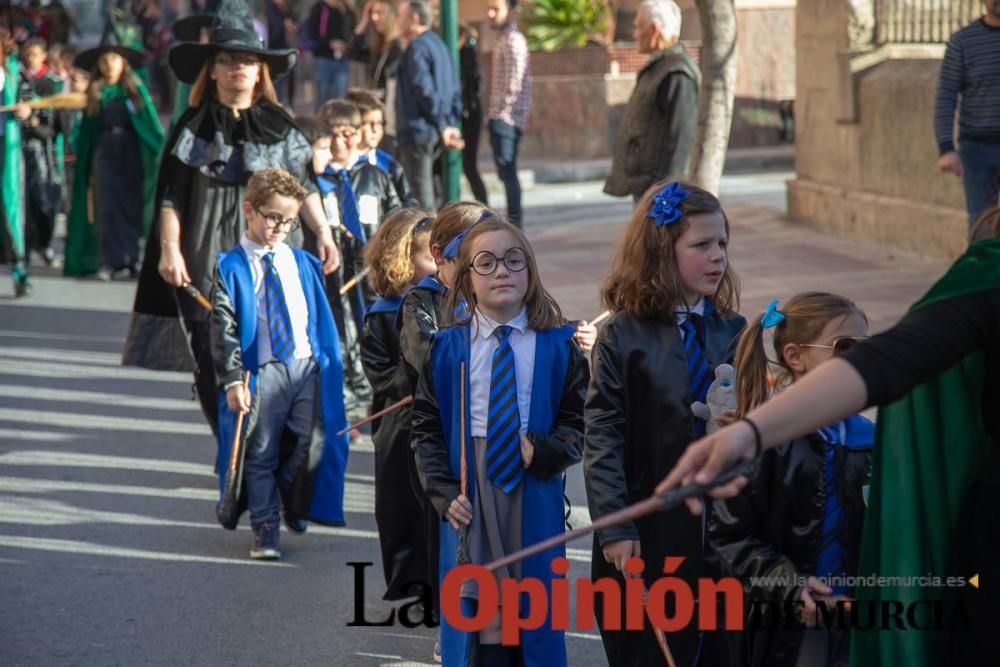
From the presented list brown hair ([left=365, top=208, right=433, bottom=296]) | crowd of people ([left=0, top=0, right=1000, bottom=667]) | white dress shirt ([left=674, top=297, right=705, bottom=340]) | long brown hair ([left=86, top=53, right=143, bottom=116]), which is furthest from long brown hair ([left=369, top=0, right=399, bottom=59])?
white dress shirt ([left=674, top=297, right=705, bottom=340])

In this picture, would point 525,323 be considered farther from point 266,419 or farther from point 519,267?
point 266,419

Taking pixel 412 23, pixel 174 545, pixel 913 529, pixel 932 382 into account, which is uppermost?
pixel 412 23

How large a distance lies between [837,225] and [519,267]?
405 inches

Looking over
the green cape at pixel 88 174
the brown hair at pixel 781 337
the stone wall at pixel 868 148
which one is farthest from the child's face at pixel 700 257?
the green cape at pixel 88 174

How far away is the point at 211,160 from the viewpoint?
24.9 ft

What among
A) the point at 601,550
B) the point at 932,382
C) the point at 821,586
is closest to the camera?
the point at 932,382

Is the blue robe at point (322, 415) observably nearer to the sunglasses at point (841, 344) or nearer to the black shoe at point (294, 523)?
the black shoe at point (294, 523)

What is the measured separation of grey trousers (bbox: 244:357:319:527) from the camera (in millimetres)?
6715

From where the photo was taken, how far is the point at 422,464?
4723 mm

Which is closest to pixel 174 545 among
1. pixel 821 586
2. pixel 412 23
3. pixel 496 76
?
pixel 821 586

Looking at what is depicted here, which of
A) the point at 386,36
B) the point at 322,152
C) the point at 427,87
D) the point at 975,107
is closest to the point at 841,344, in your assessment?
the point at 322,152

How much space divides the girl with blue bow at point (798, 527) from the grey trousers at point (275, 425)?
9.94 ft

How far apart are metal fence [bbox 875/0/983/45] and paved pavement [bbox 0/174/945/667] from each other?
1923 millimetres

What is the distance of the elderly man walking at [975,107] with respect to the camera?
32.1ft
